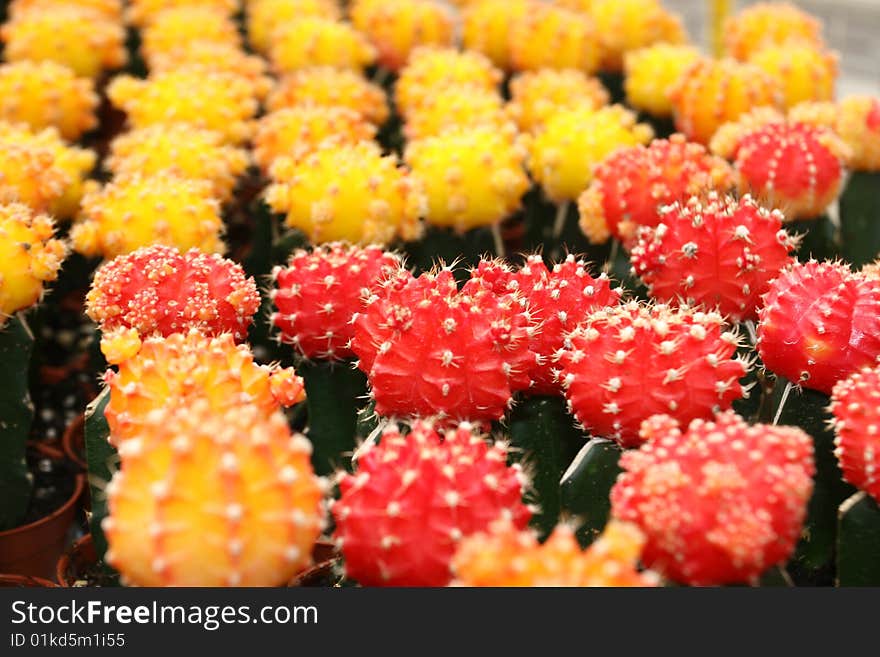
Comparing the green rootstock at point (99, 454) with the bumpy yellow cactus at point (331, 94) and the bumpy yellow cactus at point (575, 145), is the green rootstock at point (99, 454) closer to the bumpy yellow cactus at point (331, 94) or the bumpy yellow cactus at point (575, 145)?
the bumpy yellow cactus at point (575, 145)

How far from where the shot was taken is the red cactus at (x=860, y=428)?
129cm

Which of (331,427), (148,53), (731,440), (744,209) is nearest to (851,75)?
(148,53)

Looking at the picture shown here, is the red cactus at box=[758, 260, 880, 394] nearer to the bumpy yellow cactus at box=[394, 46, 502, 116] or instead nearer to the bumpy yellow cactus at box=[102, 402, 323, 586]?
the bumpy yellow cactus at box=[102, 402, 323, 586]

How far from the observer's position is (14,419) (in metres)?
1.94

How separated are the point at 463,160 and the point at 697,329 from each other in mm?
994

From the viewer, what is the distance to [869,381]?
132cm

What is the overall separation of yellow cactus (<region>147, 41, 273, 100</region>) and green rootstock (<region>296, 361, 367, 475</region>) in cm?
143

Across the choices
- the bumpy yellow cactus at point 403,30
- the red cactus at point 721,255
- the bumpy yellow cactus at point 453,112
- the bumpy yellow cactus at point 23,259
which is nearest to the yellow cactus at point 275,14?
the bumpy yellow cactus at point 403,30

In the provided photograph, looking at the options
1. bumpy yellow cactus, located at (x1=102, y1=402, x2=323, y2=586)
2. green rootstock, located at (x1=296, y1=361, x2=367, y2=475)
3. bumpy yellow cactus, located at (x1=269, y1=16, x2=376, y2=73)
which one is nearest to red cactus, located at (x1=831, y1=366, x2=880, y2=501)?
bumpy yellow cactus, located at (x1=102, y1=402, x2=323, y2=586)

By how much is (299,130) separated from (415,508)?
1535mm

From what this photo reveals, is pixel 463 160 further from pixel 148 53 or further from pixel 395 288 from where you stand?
pixel 148 53

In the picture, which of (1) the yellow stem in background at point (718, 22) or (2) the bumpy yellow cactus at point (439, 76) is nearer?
(2) the bumpy yellow cactus at point (439, 76)

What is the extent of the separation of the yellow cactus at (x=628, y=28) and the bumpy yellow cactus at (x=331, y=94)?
91 centimetres

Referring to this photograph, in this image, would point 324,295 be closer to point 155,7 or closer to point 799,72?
point 799,72
